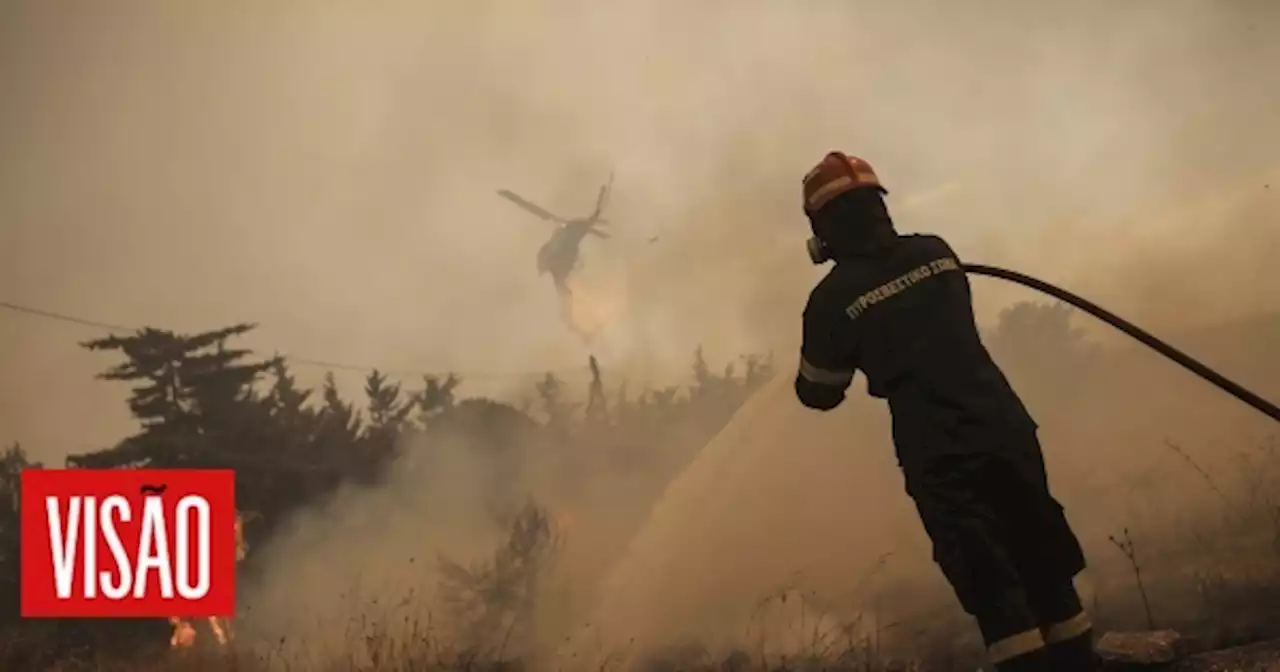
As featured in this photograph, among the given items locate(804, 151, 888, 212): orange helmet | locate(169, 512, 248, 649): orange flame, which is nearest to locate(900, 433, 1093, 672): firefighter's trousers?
locate(804, 151, 888, 212): orange helmet

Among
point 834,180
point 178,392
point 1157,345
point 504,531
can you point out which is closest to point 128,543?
point 178,392

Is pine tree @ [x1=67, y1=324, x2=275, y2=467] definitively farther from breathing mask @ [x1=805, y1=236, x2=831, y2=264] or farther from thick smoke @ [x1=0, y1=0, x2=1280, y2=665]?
breathing mask @ [x1=805, y1=236, x2=831, y2=264]

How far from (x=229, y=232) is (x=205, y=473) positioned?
1.83ft

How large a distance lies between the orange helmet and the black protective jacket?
12 centimetres

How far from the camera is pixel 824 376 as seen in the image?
1.89 m

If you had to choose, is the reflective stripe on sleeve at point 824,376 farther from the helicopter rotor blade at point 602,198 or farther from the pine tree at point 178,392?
the pine tree at point 178,392

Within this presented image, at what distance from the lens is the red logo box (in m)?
2.18

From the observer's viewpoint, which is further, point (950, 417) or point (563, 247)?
point (563, 247)

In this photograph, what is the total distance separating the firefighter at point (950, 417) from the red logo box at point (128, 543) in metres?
1.30

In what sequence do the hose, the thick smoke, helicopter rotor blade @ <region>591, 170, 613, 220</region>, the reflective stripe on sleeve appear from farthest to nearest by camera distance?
helicopter rotor blade @ <region>591, 170, 613, 220</region>
the thick smoke
the hose
the reflective stripe on sleeve

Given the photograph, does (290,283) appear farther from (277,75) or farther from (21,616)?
(21,616)

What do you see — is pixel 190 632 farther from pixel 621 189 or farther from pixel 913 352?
pixel 913 352

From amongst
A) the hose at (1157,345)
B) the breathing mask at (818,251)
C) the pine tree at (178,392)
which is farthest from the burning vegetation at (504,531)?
the breathing mask at (818,251)

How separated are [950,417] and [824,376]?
25cm
